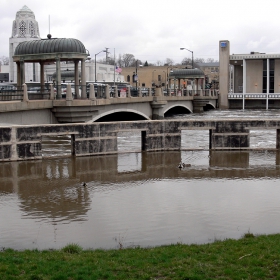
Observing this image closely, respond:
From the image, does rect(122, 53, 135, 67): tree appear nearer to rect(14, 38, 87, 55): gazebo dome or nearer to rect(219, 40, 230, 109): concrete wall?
rect(219, 40, 230, 109): concrete wall

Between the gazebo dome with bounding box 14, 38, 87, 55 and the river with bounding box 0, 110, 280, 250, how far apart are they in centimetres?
1086

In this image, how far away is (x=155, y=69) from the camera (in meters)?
141

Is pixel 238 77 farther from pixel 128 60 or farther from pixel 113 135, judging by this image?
pixel 128 60

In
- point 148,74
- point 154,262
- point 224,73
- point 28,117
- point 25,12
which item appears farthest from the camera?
point 148,74

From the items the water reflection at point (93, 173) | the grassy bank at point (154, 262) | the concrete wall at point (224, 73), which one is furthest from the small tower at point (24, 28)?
the grassy bank at point (154, 262)

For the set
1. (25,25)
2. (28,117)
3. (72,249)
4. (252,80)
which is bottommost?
(72,249)

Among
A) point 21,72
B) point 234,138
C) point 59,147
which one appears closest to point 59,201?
point 234,138

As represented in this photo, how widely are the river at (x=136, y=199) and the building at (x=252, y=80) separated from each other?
62.6 metres

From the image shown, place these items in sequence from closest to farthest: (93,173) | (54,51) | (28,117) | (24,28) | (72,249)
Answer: (72,249), (93,173), (28,117), (54,51), (24,28)

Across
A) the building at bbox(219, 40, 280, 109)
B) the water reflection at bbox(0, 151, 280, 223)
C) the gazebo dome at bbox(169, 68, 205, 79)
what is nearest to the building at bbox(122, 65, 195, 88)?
the building at bbox(219, 40, 280, 109)

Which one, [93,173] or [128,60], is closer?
A: [93,173]

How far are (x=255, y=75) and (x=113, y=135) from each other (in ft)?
231

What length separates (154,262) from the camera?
7445 mm

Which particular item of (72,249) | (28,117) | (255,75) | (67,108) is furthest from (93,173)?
(255,75)
